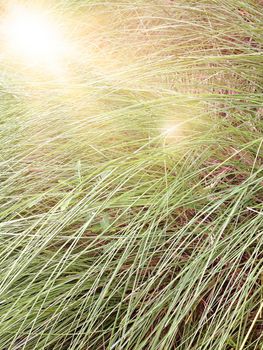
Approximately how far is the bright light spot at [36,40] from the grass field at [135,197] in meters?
0.01

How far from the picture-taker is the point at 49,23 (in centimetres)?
210

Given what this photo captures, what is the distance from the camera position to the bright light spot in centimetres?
191

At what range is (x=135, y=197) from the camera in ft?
4.21

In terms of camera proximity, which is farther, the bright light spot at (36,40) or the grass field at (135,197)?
the bright light spot at (36,40)

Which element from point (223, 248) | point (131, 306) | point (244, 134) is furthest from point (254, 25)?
point (131, 306)

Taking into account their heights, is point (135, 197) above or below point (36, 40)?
below

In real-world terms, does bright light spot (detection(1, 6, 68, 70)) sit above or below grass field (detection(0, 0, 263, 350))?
above

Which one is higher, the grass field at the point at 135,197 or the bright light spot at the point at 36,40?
the bright light spot at the point at 36,40

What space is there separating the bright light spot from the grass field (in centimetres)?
1

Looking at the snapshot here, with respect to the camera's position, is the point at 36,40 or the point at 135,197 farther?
the point at 36,40

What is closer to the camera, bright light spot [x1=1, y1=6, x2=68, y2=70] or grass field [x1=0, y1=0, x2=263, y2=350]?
grass field [x1=0, y1=0, x2=263, y2=350]

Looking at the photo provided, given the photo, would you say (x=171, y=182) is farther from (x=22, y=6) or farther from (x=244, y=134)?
(x=22, y=6)

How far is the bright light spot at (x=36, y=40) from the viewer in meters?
1.91

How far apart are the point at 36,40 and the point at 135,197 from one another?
3.26ft
